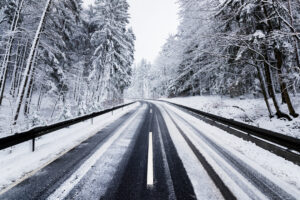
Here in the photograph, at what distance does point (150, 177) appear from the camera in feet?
10.6

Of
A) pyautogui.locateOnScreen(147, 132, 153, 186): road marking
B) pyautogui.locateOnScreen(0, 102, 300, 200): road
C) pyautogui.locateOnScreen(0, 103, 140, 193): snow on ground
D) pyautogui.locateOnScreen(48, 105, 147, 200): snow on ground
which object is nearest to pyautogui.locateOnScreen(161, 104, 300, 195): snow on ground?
pyautogui.locateOnScreen(0, 102, 300, 200): road

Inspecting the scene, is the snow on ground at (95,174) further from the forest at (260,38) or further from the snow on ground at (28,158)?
the forest at (260,38)

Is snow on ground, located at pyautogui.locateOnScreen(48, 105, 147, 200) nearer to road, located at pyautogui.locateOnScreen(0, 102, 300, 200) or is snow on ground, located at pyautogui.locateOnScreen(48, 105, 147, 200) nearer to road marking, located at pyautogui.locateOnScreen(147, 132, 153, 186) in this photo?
road, located at pyautogui.locateOnScreen(0, 102, 300, 200)

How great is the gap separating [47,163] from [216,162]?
16.1ft

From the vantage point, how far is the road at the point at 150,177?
2.69 meters

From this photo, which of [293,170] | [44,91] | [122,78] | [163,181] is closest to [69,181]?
[163,181]

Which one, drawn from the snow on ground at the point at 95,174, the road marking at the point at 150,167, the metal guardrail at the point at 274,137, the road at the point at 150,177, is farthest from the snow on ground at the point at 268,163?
the snow on ground at the point at 95,174

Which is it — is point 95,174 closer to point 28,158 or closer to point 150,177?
point 150,177

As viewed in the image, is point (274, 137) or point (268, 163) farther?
point (274, 137)

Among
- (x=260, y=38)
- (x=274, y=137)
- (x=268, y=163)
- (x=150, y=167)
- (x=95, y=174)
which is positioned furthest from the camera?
(x=260, y=38)

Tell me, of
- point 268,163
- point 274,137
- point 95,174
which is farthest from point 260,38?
point 95,174

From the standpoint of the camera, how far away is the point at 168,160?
4172 millimetres

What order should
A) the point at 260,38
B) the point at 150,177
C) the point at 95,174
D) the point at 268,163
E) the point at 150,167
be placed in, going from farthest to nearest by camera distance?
the point at 260,38 → the point at 268,163 → the point at 150,167 → the point at 95,174 → the point at 150,177

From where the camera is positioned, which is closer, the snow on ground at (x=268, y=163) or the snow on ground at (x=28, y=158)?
the snow on ground at (x=268, y=163)
